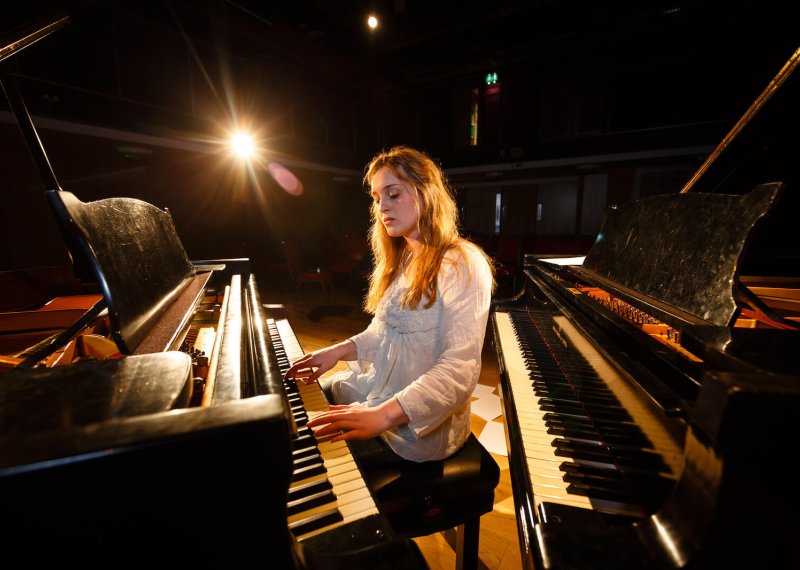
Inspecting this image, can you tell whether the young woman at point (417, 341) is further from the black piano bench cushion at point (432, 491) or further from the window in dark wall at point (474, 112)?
the window in dark wall at point (474, 112)

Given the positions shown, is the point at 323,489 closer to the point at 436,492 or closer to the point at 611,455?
the point at 436,492

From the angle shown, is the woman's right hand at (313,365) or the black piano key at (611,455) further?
the woman's right hand at (313,365)

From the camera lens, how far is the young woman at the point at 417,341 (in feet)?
4.29

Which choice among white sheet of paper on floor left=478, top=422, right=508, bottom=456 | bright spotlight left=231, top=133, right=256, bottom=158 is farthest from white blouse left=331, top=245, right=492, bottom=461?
bright spotlight left=231, top=133, right=256, bottom=158

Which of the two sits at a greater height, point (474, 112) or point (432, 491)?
point (474, 112)

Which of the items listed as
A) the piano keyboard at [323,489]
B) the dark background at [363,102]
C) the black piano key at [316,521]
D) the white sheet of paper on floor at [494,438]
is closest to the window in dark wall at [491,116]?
the dark background at [363,102]

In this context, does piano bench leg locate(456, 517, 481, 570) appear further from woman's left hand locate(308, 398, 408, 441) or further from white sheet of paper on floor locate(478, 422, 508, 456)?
white sheet of paper on floor locate(478, 422, 508, 456)

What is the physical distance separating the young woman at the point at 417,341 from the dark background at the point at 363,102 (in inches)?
262

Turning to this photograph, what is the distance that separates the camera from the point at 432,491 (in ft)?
4.21

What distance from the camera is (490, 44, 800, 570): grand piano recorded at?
0.58 meters

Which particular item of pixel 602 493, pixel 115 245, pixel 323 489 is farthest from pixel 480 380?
pixel 115 245

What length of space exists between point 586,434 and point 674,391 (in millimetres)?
450

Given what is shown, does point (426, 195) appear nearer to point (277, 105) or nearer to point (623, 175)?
point (277, 105)

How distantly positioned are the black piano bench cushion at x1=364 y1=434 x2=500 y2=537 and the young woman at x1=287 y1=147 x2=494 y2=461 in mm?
61
